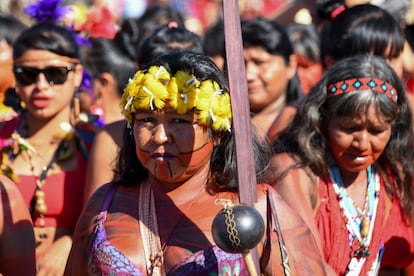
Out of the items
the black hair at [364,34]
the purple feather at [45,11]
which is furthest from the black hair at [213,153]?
the purple feather at [45,11]

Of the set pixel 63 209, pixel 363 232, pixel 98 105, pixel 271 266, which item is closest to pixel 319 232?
pixel 363 232

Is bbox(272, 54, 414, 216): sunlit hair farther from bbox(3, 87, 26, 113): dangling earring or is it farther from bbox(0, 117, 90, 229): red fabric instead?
bbox(3, 87, 26, 113): dangling earring

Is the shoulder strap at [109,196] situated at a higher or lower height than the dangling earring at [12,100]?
lower

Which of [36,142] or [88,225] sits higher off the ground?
[36,142]

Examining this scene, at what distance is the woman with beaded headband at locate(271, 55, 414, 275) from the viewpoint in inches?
196

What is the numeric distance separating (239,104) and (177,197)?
0.62m

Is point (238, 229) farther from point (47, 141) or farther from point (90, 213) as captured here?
point (47, 141)

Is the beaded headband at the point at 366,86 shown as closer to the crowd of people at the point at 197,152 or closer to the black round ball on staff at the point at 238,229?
the crowd of people at the point at 197,152

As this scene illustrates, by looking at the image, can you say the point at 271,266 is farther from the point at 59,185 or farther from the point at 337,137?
the point at 59,185

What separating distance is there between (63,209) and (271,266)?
197 cm

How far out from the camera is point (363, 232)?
5.07m

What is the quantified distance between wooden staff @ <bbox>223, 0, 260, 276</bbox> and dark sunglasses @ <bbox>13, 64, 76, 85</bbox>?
2.27 meters

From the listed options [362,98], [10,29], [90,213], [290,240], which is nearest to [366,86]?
[362,98]

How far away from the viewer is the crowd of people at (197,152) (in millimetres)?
4070
